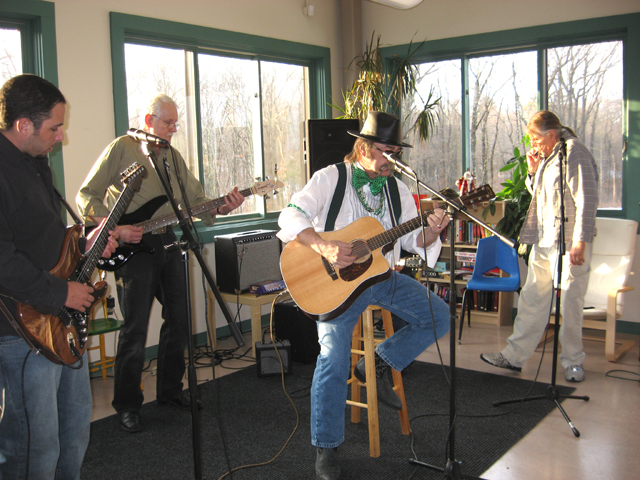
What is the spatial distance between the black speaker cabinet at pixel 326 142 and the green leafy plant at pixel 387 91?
64 centimetres

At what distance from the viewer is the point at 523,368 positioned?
3744 mm

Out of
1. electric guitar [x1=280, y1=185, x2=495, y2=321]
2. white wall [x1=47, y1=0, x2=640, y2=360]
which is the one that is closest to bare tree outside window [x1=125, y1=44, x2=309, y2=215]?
white wall [x1=47, y1=0, x2=640, y2=360]

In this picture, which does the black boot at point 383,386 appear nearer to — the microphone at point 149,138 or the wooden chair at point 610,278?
the microphone at point 149,138

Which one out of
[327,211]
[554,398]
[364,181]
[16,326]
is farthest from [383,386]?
[16,326]

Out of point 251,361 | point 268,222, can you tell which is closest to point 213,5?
→ point 268,222

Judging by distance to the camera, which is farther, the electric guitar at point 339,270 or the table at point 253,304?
the table at point 253,304

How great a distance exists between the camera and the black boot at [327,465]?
7.59 feet

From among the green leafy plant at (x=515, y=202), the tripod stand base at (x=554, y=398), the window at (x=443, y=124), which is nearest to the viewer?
the tripod stand base at (x=554, y=398)

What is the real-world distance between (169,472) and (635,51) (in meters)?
4.48

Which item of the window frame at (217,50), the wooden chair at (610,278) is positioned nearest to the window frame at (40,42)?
the window frame at (217,50)

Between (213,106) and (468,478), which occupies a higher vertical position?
(213,106)

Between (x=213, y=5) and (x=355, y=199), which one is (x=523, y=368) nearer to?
(x=355, y=199)

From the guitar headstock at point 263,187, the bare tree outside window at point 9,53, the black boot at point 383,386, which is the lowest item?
the black boot at point 383,386

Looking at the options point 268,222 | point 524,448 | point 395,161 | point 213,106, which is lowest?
point 524,448
